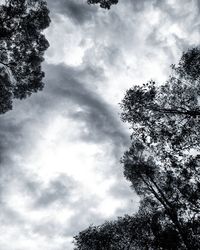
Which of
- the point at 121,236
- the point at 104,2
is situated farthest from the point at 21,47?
the point at 121,236

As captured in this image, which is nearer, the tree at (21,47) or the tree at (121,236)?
the tree at (21,47)

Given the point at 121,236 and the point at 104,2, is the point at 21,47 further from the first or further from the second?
the point at 121,236

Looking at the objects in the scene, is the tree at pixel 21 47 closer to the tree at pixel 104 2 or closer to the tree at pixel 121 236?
the tree at pixel 104 2

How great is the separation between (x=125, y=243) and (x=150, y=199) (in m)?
16.4

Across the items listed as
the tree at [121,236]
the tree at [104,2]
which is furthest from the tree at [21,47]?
the tree at [121,236]

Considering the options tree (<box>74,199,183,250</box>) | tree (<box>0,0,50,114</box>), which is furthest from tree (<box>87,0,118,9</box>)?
tree (<box>74,199,183,250</box>)

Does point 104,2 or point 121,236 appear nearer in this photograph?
point 104,2

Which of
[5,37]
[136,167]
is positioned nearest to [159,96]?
[136,167]

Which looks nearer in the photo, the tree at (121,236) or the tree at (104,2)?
the tree at (104,2)

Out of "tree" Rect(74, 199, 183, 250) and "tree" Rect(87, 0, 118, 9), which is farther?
"tree" Rect(74, 199, 183, 250)

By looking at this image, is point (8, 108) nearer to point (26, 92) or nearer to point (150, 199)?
point (26, 92)

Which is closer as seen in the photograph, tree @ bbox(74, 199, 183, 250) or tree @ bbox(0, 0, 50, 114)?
tree @ bbox(0, 0, 50, 114)

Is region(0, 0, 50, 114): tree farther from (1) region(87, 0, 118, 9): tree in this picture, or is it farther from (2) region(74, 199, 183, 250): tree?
(2) region(74, 199, 183, 250): tree

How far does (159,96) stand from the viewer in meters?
18.2
